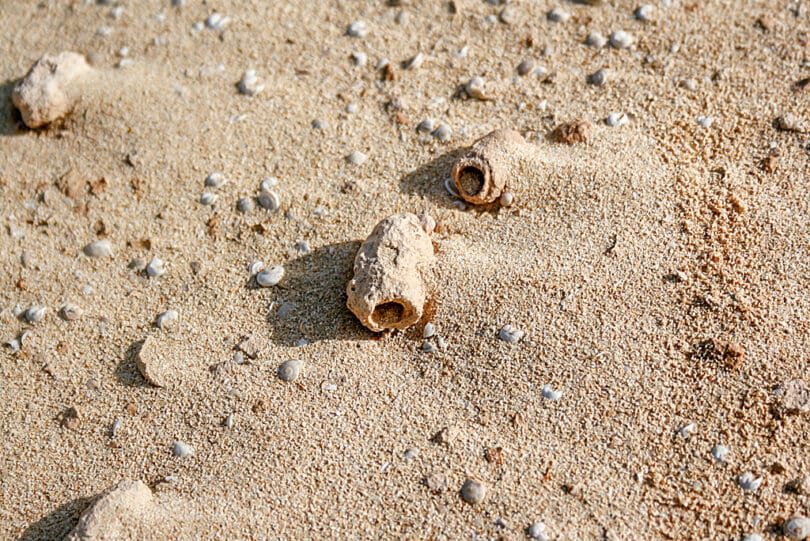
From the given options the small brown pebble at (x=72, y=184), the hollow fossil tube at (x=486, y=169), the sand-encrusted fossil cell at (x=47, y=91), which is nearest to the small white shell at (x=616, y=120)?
the hollow fossil tube at (x=486, y=169)

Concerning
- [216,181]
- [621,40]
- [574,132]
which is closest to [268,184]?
[216,181]

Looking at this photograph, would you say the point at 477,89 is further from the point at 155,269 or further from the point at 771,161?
the point at 155,269

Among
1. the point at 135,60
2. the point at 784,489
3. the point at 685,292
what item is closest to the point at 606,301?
the point at 685,292

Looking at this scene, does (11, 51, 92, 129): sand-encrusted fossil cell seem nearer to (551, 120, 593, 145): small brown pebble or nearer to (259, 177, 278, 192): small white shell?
(259, 177, 278, 192): small white shell

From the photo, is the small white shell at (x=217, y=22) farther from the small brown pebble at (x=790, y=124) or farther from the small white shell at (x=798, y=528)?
the small white shell at (x=798, y=528)

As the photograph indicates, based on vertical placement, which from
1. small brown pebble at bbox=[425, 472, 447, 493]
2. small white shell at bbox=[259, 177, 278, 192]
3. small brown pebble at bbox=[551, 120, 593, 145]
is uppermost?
small brown pebble at bbox=[551, 120, 593, 145]

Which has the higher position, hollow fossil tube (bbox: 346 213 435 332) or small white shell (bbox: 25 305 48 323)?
hollow fossil tube (bbox: 346 213 435 332)

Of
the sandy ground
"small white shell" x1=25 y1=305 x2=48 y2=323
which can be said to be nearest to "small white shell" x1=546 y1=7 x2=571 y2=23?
the sandy ground
